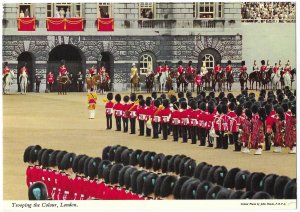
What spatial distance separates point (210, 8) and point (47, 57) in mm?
8063

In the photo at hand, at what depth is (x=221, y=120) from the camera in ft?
90.2

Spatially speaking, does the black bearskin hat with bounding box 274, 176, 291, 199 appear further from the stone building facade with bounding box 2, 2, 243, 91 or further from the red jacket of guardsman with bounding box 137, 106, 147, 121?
the stone building facade with bounding box 2, 2, 243, 91

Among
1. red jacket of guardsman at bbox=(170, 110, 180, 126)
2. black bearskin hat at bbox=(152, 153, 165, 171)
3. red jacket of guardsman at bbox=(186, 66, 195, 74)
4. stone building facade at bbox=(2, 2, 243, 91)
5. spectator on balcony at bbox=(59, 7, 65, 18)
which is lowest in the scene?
black bearskin hat at bbox=(152, 153, 165, 171)

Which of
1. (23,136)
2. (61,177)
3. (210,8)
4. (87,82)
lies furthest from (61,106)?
(61,177)

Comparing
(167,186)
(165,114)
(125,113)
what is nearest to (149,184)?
(167,186)

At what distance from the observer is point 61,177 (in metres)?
18.9

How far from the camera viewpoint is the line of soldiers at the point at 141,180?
16.4 meters

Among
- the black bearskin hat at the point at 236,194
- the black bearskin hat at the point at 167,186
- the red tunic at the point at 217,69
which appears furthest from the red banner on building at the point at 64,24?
the black bearskin hat at the point at 236,194

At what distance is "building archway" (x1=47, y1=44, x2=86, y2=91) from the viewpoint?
52.7 metres

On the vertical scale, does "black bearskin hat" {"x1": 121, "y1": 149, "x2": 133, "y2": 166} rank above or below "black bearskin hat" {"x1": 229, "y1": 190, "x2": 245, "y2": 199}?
above

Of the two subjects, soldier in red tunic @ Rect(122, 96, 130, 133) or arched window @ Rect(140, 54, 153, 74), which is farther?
arched window @ Rect(140, 54, 153, 74)

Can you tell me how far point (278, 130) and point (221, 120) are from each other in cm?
145

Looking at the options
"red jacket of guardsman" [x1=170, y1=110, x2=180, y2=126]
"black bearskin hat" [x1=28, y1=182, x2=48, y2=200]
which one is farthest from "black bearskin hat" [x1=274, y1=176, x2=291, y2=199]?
"red jacket of guardsman" [x1=170, y1=110, x2=180, y2=126]

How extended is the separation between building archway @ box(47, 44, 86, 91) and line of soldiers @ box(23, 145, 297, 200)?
3202 cm
